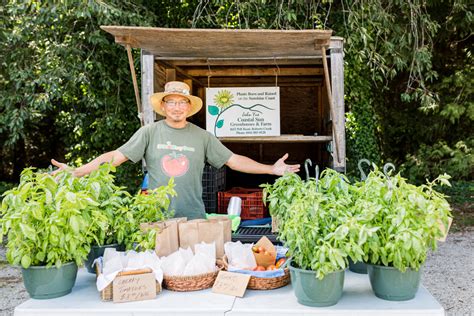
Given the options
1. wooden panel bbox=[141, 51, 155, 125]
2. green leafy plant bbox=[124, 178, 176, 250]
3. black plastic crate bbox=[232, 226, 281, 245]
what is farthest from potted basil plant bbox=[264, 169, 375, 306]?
wooden panel bbox=[141, 51, 155, 125]

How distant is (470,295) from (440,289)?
0.28 meters

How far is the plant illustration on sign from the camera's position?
4.27 meters

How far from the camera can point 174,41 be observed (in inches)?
129

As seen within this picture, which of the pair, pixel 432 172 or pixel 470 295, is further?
pixel 432 172

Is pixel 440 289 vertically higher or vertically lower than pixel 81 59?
lower

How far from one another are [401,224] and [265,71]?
129 inches

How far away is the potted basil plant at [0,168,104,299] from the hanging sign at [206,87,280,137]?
2388 millimetres

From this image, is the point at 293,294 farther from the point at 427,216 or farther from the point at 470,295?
the point at 470,295

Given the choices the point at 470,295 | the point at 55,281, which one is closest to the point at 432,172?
the point at 470,295

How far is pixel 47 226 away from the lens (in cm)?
182

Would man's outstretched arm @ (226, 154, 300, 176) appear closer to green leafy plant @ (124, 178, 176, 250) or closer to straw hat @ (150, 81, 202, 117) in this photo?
straw hat @ (150, 81, 202, 117)

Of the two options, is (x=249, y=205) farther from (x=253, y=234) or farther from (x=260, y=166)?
(x=260, y=166)

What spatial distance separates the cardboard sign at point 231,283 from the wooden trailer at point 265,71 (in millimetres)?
1607

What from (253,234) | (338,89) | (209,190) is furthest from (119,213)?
(209,190)
